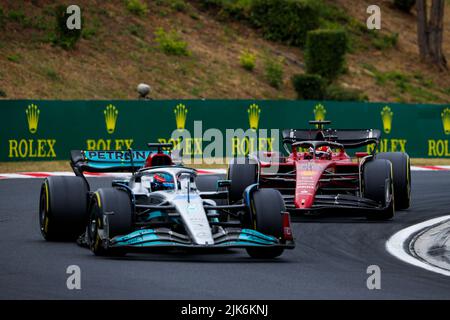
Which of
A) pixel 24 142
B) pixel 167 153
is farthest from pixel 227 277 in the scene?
pixel 24 142

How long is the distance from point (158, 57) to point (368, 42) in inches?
462

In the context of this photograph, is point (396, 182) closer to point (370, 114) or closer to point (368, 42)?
point (370, 114)

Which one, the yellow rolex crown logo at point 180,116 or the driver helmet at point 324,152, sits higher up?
the yellow rolex crown logo at point 180,116

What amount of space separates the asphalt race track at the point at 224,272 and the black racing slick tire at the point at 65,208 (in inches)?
9.0

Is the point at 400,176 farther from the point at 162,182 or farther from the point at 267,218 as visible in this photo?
the point at 267,218

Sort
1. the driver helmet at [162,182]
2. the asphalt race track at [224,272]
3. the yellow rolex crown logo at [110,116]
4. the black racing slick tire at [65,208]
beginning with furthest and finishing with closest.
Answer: the yellow rolex crown logo at [110,116] < the black racing slick tire at [65,208] < the driver helmet at [162,182] < the asphalt race track at [224,272]

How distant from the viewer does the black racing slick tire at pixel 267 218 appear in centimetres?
1266

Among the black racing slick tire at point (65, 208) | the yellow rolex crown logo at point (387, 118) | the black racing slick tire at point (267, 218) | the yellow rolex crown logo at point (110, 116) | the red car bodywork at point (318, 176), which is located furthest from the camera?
the yellow rolex crown logo at point (387, 118)

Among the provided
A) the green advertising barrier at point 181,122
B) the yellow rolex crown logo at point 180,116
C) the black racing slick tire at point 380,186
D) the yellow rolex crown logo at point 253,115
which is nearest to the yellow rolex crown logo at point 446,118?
the green advertising barrier at point 181,122

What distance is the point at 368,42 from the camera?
46906 mm

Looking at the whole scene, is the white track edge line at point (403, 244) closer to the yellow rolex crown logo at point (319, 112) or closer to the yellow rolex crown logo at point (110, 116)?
the yellow rolex crown logo at point (110, 116)

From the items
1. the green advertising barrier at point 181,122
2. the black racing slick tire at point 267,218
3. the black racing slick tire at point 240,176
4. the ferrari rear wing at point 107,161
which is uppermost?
the green advertising barrier at point 181,122

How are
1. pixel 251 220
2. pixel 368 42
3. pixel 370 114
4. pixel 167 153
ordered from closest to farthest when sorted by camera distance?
pixel 251 220 → pixel 167 153 → pixel 370 114 → pixel 368 42

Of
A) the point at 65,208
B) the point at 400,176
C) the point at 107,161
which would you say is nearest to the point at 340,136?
the point at 400,176
